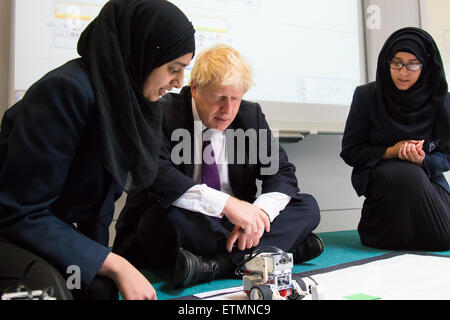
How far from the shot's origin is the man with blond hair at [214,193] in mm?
1270

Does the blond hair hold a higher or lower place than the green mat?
higher

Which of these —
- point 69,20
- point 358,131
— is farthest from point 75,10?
point 358,131

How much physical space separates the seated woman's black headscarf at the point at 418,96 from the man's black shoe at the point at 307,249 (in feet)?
2.23

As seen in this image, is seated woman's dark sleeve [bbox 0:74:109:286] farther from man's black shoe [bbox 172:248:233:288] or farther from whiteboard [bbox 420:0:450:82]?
whiteboard [bbox 420:0:450:82]

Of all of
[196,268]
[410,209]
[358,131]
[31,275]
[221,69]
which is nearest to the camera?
[31,275]

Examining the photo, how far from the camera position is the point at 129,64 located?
0.83 metres

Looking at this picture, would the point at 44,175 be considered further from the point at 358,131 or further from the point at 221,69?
the point at 358,131

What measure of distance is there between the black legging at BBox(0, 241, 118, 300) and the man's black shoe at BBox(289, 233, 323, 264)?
36.3 inches

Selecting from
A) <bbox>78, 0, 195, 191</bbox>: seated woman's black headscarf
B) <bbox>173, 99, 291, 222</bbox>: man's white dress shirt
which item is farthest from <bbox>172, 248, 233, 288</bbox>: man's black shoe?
<bbox>78, 0, 195, 191</bbox>: seated woman's black headscarf

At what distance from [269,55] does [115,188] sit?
60.5 inches

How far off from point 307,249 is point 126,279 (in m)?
0.94

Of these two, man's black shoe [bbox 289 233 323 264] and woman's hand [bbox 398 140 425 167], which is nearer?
man's black shoe [bbox 289 233 323 264]

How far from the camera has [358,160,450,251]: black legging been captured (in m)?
1.68

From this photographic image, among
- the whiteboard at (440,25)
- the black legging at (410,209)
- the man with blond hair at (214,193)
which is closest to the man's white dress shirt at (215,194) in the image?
the man with blond hair at (214,193)
